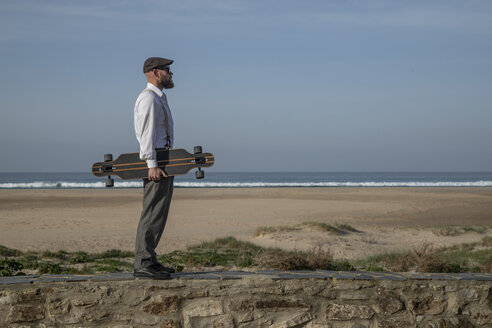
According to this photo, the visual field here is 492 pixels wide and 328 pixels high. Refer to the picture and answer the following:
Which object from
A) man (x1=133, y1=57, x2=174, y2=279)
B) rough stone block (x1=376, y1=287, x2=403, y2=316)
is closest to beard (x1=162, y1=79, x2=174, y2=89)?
man (x1=133, y1=57, x2=174, y2=279)

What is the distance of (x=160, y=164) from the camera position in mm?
5141

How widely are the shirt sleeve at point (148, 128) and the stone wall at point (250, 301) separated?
44.5 inches

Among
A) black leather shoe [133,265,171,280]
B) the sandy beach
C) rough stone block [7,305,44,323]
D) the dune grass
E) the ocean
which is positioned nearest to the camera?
rough stone block [7,305,44,323]

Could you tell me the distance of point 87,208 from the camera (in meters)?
28.8

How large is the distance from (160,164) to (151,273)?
1016mm

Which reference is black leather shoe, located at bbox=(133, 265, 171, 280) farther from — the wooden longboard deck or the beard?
the beard

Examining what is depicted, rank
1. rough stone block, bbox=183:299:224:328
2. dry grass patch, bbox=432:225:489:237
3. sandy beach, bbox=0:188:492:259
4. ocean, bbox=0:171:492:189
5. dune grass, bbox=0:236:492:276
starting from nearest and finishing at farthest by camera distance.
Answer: rough stone block, bbox=183:299:224:328, dune grass, bbox=0:236:492:276, sandy beach, bbox=0:188:492:259, dry grass patch, bbox=432:225:489:237, ocean, bbox=0:171:492:189

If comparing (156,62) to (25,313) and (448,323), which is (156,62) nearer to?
(25,313)

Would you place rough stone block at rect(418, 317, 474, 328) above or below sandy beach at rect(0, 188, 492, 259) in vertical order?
above

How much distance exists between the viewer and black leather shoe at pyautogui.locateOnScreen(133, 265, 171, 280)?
5008 mm

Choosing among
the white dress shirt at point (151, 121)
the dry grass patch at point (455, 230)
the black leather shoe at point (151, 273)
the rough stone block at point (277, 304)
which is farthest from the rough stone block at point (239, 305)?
the dry grass patch at point (455, 230)

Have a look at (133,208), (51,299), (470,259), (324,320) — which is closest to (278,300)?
(324,320)

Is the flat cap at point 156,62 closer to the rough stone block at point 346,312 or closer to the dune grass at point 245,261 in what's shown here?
the rough stone block at point 346,312

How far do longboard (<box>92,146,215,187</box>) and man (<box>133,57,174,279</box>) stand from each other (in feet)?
0.31
